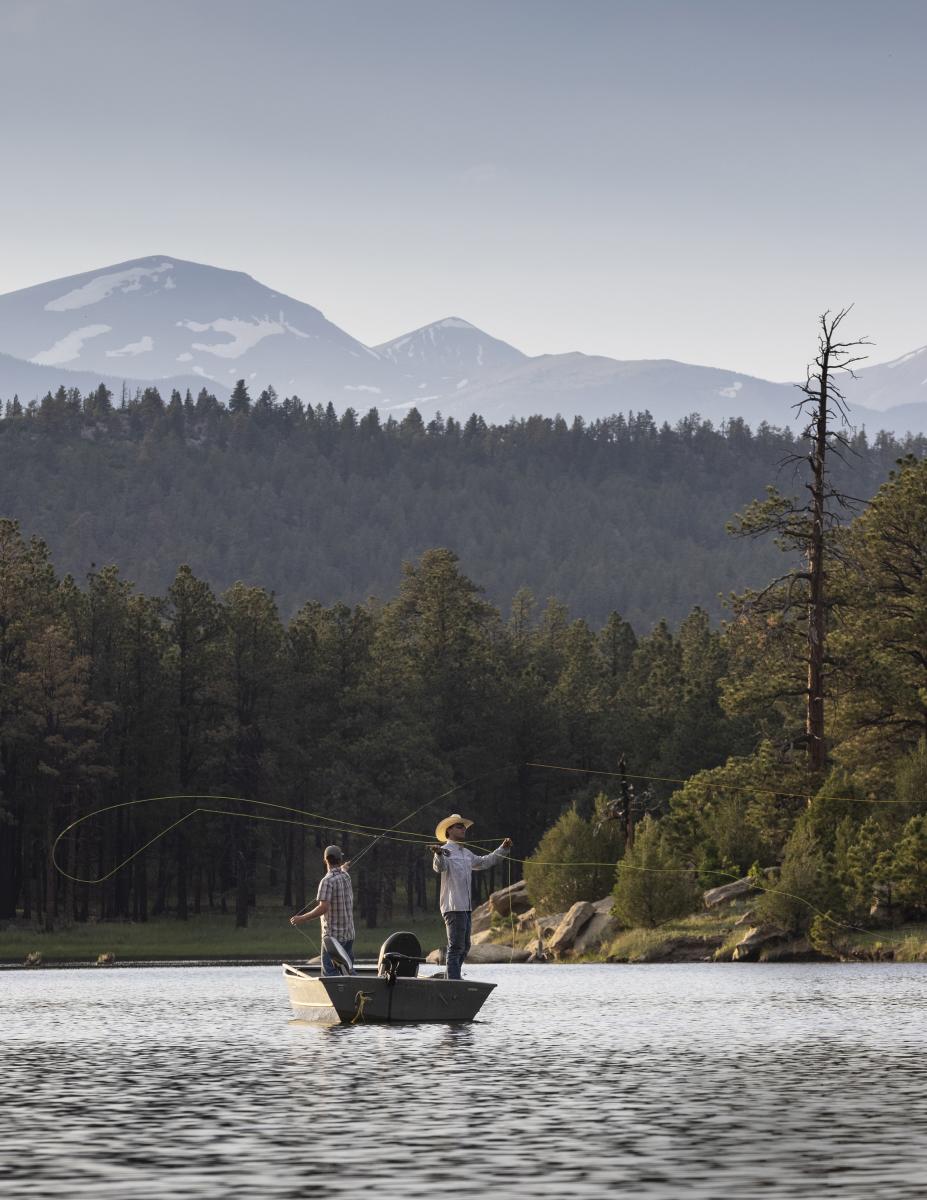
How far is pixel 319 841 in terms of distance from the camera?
128 m

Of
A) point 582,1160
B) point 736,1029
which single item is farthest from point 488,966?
point 582,1160

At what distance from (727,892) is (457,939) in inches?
1242

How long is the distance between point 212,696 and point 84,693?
11503mm

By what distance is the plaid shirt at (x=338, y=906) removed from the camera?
2789 centimetres

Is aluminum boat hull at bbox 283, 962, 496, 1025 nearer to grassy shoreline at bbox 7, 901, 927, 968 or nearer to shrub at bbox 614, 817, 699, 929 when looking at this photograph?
grassy shoreline at bbox 7, 901, 927, 968

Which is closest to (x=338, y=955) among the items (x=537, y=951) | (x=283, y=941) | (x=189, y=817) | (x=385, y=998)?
(x=385, y=998)

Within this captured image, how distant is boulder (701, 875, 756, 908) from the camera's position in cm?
5834

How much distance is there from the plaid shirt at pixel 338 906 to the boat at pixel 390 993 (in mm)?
772

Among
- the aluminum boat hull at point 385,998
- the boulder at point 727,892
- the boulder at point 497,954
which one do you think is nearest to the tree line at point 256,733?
the boulder at point 497,954

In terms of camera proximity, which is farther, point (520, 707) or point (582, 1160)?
point (520, 707)

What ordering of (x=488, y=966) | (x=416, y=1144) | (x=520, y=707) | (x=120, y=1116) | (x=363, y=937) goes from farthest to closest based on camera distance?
(x=520, y=707) < (x=363, y=937) < (x=488, y=966) < (x=120, y=1116) < (x=416, y=1144)

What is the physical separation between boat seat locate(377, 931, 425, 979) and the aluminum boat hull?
0.58ft

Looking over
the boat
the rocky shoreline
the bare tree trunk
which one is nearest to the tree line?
the rocky shoreline

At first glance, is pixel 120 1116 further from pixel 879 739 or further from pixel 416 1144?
pixel 879 739
